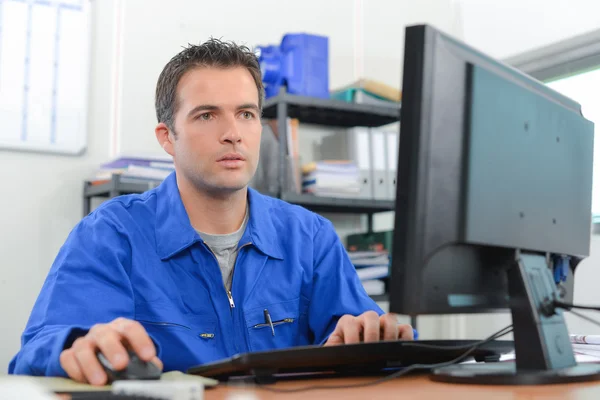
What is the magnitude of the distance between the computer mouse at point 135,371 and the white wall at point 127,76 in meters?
1.99

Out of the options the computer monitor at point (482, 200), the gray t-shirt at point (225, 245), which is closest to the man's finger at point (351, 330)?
the computer monitor at point (482, 200)

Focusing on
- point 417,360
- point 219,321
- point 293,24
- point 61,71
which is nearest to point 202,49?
point 219,321

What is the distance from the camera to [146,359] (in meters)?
0.87

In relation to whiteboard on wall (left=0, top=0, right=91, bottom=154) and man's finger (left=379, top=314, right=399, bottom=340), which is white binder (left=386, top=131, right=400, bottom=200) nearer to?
whiteboard on wall (left=0, top=0, right=91, bottom=154)

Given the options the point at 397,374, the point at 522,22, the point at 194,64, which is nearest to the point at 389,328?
the point at 397,374

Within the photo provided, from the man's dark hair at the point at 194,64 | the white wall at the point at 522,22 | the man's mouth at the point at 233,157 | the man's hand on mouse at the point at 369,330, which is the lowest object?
the man's hand on mouse at the point at 369,330

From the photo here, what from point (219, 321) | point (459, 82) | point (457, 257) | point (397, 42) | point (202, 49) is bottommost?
point (219, 321)

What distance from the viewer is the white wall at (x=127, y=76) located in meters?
2.70

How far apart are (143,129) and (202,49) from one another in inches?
55.5

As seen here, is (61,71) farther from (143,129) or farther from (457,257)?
(457,257)

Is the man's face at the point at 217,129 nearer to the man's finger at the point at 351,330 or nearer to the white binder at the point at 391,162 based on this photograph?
the man's finger at the point at 351,330

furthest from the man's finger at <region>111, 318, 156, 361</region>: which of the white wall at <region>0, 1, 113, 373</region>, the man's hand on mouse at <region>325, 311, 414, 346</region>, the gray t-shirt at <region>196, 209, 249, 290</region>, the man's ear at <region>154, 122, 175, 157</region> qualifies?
the white wall at <region>0, 1, 113, 373</region>

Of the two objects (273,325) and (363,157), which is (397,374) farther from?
(363,157)

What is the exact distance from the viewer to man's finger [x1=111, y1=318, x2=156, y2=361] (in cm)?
87
